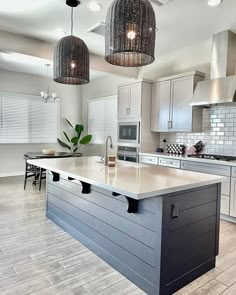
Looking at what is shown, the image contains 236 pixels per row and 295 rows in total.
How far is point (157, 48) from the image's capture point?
4703mm

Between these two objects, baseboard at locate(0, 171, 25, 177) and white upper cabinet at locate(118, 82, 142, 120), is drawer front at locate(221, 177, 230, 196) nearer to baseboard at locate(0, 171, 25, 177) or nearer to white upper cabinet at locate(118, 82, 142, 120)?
white upper cabinet at locate(118, 82, 142, 120)

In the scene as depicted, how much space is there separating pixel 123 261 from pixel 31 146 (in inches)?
221

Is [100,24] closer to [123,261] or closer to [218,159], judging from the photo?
[218,159]

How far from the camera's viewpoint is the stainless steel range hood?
12.1ft

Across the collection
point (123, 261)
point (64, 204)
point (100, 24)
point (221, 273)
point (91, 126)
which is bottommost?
point (221, 273)

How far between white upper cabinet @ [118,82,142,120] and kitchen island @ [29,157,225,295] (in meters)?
2.81

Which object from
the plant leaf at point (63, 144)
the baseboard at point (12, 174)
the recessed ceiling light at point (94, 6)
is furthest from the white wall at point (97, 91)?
the recessed ceiling light at point (94, 6)

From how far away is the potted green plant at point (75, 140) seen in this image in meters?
7.18

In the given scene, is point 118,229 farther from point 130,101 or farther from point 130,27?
point 130,101

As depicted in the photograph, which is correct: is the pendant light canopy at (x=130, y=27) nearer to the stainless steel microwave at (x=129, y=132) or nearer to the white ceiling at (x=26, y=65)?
the stainless steel microwave at (x=129, y=132)

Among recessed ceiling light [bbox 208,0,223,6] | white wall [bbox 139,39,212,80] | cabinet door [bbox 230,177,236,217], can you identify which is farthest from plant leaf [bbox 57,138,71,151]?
recessed ceiling light [bbox 208,0,223,6]

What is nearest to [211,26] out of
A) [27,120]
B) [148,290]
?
[148,290]

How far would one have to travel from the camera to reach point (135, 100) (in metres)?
5.05

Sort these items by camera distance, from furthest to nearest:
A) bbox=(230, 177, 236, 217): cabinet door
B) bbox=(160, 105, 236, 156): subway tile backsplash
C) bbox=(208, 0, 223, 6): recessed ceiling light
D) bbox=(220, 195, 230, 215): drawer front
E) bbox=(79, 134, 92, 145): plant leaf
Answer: bbox=(79, 134, 92, 145): plant leaf < bbox=(160, 105, 236, 156): subway tile backsplash < bbox=(220, 195, 230, 215): drawer front < bbox=(230, 177, 236, 217): cabinet door < bbox=(208, 0, 223, 6): recessed ceiling light
